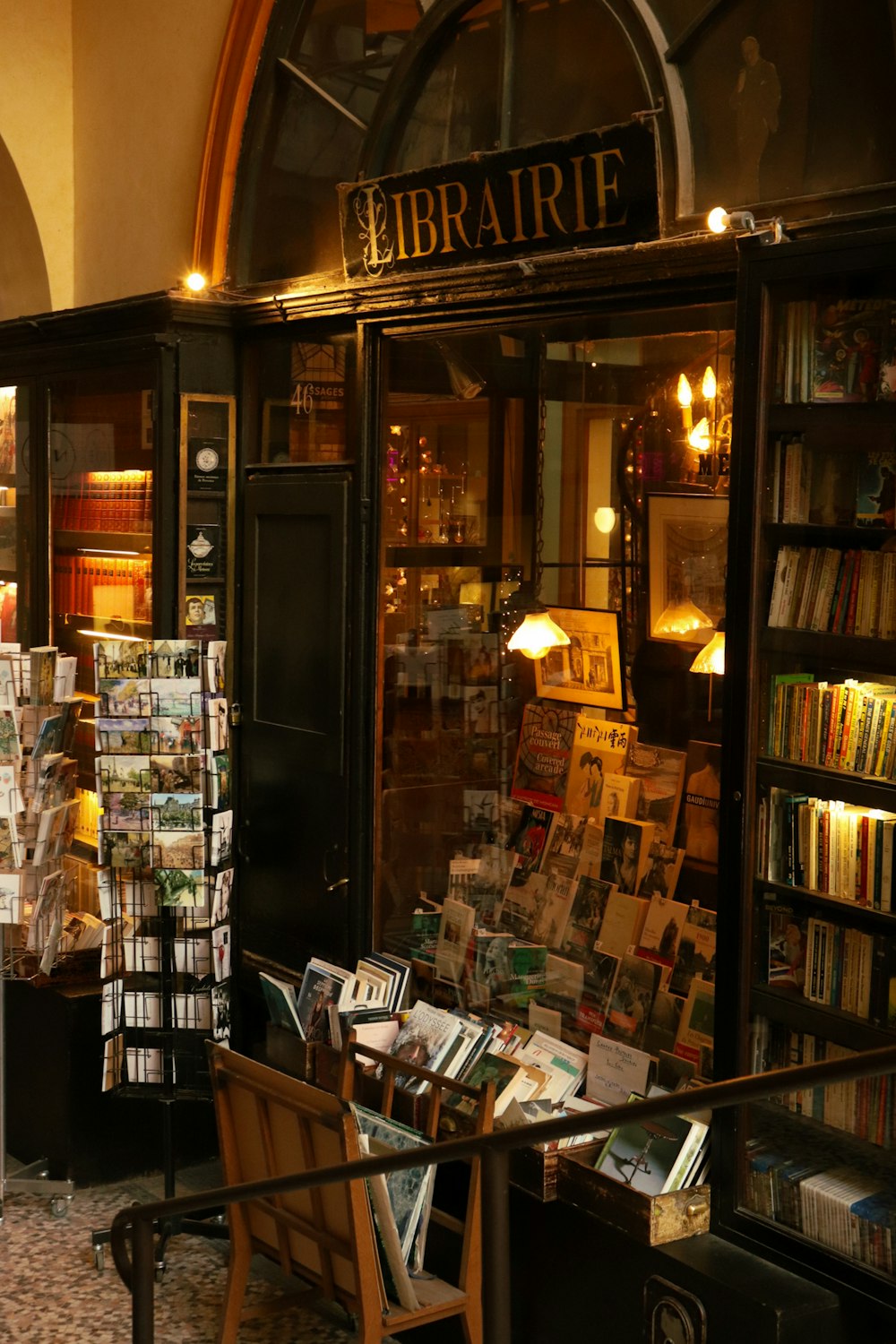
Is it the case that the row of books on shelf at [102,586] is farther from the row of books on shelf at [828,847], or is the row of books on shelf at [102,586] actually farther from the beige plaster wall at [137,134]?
the row of books on shelf at [828,847]

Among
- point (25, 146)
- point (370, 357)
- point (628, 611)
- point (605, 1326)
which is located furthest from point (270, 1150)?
point (25, 146)

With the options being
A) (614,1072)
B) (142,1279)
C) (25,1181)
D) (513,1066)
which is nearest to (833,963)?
(614,1072)

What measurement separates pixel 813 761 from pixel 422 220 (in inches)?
84.7

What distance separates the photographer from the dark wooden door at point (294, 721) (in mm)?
5094

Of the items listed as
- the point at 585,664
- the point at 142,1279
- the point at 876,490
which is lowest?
the point at 142,1279

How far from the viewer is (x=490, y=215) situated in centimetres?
433

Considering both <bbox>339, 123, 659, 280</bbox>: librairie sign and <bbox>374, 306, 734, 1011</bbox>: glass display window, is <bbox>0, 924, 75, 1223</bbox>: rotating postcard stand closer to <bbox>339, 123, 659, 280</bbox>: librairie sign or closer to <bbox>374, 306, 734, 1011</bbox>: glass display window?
<bbox>374, 306, 734, 1011</bbox>: glass display window

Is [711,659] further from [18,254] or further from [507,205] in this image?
[18,254]

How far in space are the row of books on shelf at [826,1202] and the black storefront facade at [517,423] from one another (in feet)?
0.11

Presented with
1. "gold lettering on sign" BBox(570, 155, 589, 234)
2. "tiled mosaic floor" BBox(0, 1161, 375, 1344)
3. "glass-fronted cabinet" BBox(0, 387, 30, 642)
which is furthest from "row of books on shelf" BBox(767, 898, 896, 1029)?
"glass-fronted cabinet" BBox(0, 387, 30, 642)

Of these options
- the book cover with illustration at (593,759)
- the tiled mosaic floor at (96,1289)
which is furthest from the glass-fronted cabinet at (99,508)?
the tiled mosaic floor at (96,1289)

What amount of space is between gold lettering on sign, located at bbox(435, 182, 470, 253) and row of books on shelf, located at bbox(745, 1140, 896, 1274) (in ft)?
8.63

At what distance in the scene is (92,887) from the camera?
6.31 metres

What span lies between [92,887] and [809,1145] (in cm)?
370
